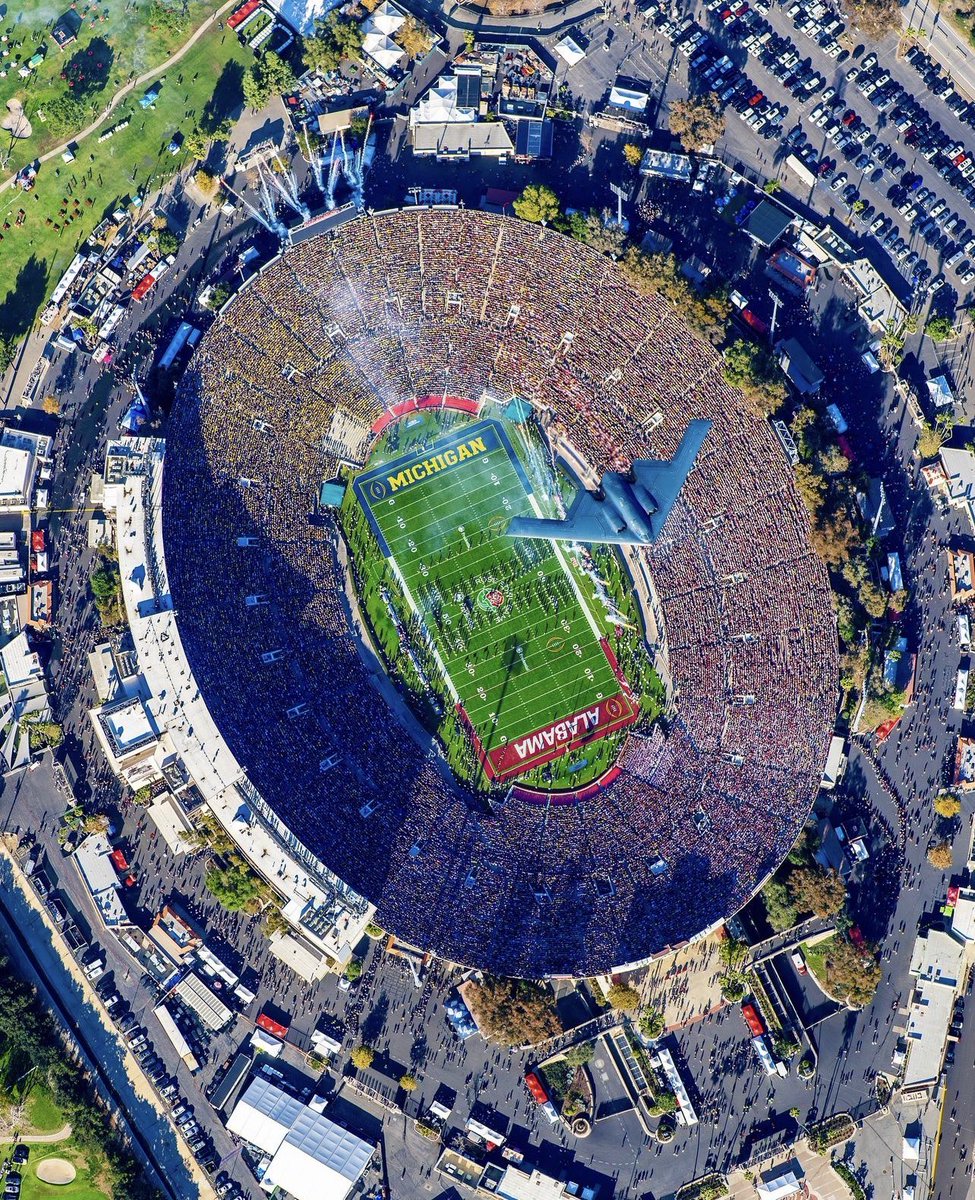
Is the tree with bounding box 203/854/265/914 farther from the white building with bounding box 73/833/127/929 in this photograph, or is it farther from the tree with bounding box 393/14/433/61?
the tree with bounding box 393/14/433/61

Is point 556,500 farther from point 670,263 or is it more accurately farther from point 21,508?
point 21,508

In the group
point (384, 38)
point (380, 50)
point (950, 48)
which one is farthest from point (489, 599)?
point (950, 48)

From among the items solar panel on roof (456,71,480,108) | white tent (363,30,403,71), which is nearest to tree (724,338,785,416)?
solar panel on roof (456,71,480,108)

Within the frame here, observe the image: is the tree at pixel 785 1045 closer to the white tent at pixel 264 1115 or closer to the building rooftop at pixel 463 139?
the white tent at pixel 264 1115

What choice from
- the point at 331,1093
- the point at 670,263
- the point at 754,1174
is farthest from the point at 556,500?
the point at 754,1174

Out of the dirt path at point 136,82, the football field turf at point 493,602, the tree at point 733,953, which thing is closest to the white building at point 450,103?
the dirt path at point 136,82
